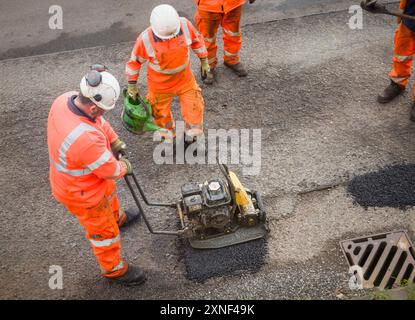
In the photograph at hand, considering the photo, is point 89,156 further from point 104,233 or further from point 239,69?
point 239,69

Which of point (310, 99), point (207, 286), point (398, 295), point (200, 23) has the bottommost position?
point (207, 286)

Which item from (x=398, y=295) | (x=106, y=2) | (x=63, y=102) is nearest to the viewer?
(x=63, y=102)

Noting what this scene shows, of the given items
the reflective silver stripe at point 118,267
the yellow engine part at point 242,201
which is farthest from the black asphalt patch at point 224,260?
the reflective silver stripe at point 118,267

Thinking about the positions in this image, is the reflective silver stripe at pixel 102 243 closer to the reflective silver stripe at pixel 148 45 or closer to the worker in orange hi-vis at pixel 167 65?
the worker in orange hi-vis at pixel 167 65

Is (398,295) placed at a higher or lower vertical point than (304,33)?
lower

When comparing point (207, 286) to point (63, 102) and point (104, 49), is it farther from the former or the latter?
point (104, 49)

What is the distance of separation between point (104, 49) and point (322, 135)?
3.74 m

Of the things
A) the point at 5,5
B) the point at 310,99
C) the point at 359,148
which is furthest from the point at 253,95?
the point at 5,5

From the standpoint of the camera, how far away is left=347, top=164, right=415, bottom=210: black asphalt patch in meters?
4.08

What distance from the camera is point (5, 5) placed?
7.72 m

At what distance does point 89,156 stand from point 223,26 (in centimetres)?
316

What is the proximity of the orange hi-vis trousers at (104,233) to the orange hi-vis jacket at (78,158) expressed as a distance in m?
0.10

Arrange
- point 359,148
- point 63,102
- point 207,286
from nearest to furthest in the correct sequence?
point 63,102 < point 207,286 < point 359,148

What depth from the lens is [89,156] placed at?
2990 millimetres
